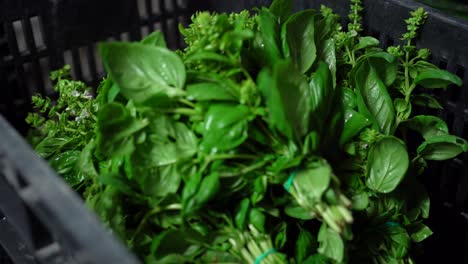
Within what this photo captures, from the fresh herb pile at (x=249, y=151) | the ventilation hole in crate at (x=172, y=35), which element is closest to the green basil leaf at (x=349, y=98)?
the fresh herb pile at (x=249, y=151)

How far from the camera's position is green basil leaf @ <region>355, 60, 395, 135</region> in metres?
0.55

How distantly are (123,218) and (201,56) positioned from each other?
140 millimetres

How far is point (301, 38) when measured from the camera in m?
0.55

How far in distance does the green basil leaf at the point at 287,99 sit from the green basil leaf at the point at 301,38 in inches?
3.6

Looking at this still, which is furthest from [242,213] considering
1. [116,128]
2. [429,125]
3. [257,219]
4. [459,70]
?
[459,70]

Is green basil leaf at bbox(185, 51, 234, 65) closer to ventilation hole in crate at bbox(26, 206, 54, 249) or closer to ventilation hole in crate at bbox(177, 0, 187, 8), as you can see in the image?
ventilation hole in crate at bbox(26, 206, 54, 249)

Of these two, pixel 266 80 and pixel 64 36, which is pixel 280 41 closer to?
pixel 266 80

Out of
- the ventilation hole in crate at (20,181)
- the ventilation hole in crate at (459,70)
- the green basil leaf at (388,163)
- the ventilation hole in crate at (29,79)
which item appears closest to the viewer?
the ventilation hole in crate at (20,181)

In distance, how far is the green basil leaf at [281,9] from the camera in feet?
1.86

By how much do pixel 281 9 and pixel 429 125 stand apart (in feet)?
0.57

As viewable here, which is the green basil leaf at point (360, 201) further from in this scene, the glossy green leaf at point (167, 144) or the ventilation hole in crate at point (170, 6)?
the ventilation hole in crate at point (170, 6)

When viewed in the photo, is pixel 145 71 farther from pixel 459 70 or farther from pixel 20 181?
pixel 459 70

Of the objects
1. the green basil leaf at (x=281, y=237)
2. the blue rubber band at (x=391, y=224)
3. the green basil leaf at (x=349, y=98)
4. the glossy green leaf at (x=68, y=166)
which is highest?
the green basil leaf at (x=349, y=98)

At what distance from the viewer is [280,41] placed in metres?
0.52
